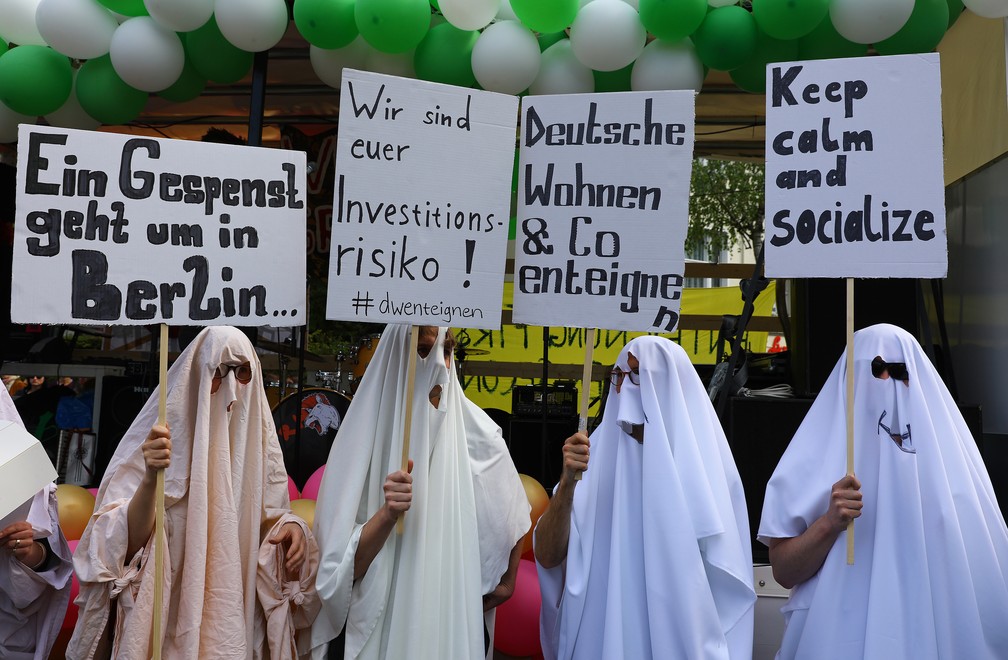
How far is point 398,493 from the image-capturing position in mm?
2744

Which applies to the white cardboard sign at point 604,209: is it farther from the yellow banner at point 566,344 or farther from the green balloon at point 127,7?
the yellow banner at point 566,344

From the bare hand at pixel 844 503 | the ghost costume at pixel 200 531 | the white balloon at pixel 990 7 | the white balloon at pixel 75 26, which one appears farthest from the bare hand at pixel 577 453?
the white balloon at pixel 75 26

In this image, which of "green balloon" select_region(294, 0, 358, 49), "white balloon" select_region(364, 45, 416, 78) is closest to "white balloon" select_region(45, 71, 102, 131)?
"green balloon" select_region(294, 0, 358, 49)

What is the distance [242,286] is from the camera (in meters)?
2.86

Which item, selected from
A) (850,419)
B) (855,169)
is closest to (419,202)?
(855,169)

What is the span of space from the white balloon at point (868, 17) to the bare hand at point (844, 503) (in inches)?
89.7

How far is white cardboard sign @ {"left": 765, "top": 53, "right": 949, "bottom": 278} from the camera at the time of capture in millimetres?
2715

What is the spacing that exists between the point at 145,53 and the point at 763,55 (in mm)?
3038

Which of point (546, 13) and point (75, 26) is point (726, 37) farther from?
point (75, 26)

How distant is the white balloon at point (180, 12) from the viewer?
4094 mm

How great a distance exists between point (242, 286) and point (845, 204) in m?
1.97

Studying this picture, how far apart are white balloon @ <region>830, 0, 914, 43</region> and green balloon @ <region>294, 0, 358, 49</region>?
7.46 ft

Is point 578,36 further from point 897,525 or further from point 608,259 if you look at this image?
point 897,525

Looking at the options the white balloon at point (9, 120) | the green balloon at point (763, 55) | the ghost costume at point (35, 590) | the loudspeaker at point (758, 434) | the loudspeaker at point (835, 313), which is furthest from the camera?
the loudspeaker at point (835, 313)
